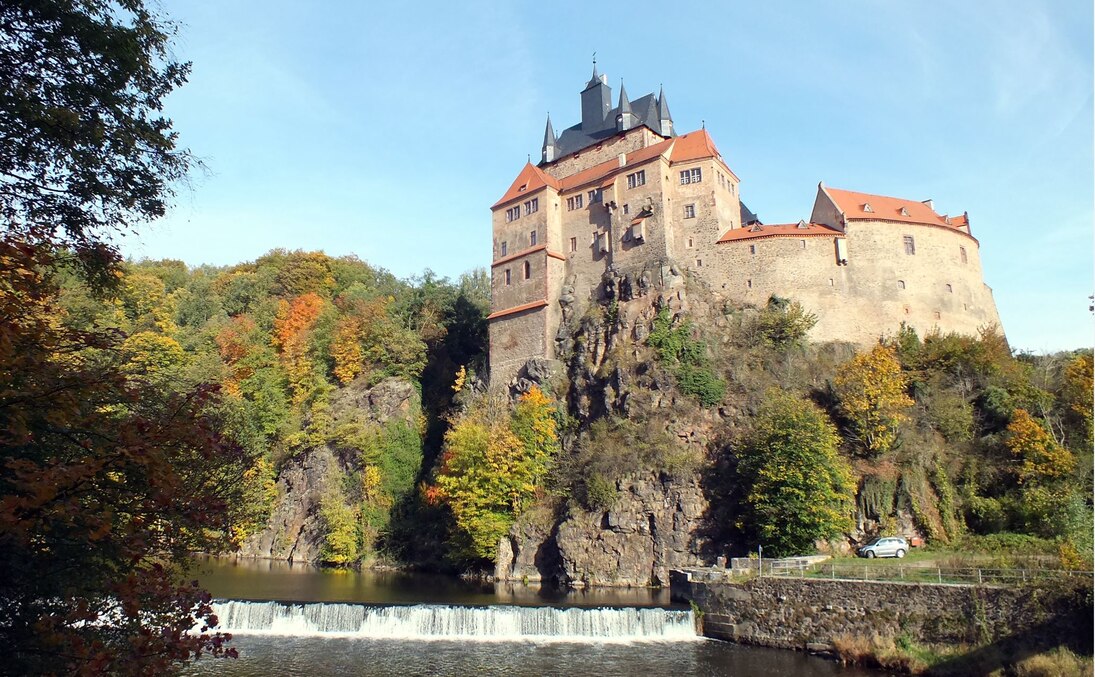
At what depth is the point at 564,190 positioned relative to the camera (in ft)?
169

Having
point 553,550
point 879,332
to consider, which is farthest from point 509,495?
point 879,332

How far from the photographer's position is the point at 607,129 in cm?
5331

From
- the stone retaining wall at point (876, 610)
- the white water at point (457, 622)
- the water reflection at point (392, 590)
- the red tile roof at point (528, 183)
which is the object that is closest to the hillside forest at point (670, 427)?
the stone retaining wall at point (876, 610)

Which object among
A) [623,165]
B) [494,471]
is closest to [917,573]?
[494,471]

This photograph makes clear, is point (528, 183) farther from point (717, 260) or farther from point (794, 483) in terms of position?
point (794, 483)

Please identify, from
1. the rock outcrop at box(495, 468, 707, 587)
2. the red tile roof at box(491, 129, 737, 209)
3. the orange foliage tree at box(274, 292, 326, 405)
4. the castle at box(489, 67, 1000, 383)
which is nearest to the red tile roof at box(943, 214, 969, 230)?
the castle at box(489, 67, 1000, 383)

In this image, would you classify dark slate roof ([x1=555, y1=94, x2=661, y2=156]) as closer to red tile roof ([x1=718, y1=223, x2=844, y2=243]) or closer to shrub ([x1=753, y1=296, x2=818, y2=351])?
red tile roof ([x1=718, y1=223, x2=844, y2=243])

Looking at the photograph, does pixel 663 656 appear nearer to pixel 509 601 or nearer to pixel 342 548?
pixel 509 601

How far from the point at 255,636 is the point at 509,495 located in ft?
51.1

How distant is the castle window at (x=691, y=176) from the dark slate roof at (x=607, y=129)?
546 centimetres

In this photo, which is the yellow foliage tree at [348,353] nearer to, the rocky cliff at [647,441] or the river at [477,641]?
the rocky cliff at [647,441]

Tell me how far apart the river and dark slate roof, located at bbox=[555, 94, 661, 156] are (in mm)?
34154

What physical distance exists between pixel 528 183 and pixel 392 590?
30.6 m

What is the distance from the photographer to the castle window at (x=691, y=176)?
47.1 meters
